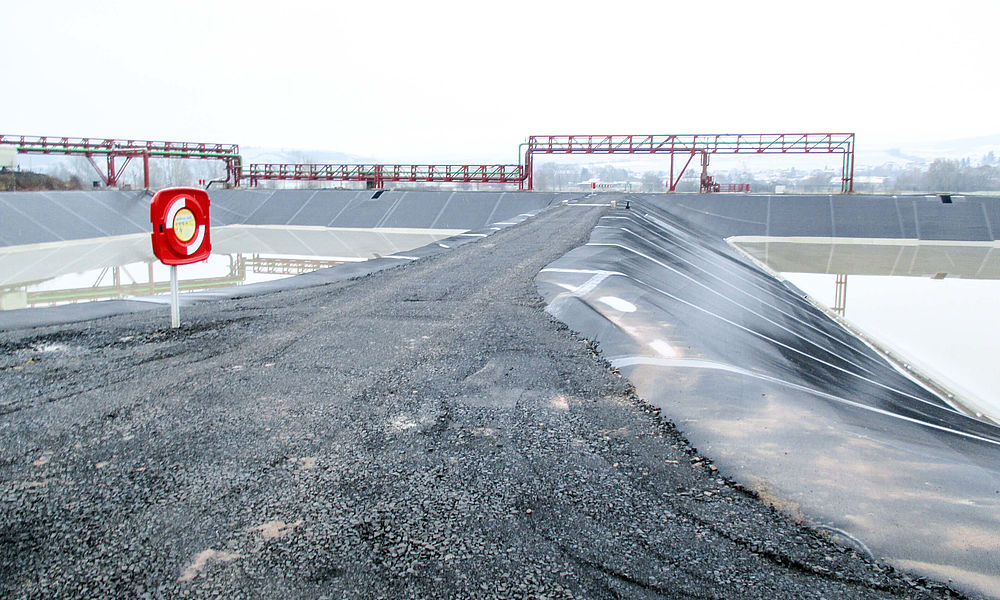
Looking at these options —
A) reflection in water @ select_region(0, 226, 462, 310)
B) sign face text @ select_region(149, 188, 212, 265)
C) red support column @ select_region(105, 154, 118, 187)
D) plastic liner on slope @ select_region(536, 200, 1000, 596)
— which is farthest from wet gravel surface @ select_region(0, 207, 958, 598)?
red support column @ select_region(105, 154, 118, 187)

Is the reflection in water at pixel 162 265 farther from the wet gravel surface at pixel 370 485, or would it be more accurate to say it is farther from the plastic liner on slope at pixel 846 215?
the plastic liner on slope at pixel 846 215

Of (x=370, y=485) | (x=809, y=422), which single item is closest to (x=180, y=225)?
(x=370, y=485)

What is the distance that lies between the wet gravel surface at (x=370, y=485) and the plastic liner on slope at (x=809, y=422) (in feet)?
0.71

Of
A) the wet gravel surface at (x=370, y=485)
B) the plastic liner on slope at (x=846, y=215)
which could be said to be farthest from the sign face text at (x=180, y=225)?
the plastic liner on slope at (x=846, y=215)

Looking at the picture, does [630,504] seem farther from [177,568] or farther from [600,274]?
[600,274]

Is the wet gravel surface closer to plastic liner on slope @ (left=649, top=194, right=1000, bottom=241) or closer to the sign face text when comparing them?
the sign face text

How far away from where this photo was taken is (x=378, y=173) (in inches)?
1551

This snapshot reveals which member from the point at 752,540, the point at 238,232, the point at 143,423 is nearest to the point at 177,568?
the point at 143,423

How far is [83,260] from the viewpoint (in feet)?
64.6

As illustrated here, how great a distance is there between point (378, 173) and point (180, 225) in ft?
111

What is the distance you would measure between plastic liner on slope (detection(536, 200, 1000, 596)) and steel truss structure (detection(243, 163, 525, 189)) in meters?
28.6

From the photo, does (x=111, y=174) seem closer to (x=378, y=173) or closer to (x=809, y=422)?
(x=378, y=173)

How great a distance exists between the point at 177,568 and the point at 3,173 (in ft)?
105

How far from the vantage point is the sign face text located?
6.23 metres
